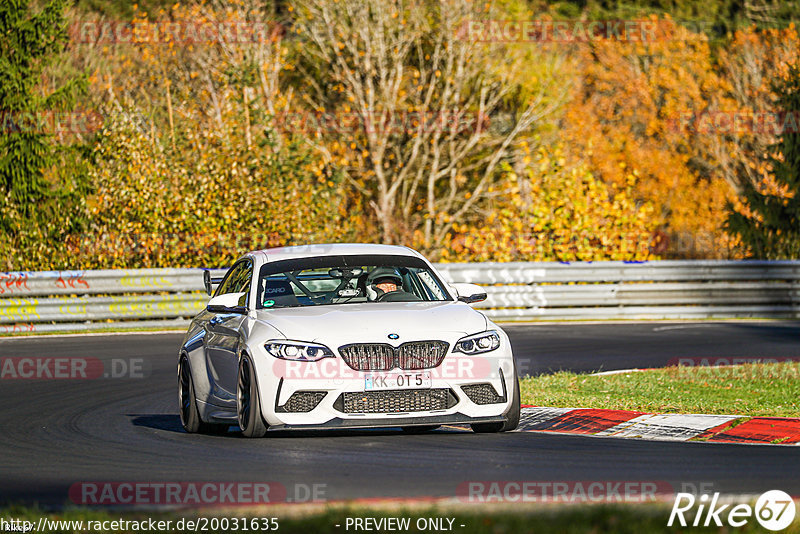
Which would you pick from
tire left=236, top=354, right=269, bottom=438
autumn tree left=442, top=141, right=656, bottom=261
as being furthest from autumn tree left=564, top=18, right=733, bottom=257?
tire left=236, top=354, right=269, bottom=438

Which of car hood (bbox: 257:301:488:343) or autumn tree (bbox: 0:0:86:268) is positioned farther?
autumn tree (bbox: 0:0:86:268)

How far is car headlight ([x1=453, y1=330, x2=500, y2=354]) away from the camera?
9789mm

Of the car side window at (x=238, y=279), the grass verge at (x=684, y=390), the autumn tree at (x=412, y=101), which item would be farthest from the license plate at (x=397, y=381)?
the autumn tree at (x=412, y=101)

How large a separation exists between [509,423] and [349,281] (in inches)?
79.2

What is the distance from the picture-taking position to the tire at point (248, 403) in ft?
31.6

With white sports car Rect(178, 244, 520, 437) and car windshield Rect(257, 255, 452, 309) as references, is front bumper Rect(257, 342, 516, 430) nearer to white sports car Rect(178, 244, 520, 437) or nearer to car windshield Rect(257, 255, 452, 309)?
white sports car Rect(178, 244, 520, 437)

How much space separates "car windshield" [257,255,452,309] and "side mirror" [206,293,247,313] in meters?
0.22

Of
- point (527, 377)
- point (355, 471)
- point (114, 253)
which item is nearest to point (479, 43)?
point (114, 253)

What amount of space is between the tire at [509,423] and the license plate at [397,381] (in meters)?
0.79

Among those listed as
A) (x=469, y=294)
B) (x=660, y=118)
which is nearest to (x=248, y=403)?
(x=469, y=294)

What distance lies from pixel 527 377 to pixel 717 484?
7.60 metres

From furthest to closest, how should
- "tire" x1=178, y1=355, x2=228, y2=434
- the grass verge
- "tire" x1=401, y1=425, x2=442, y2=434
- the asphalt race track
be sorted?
the grass verge → "tire" x1=178, y1=355, x2=228, y2=434 → "tire" x1=401, y1=425, x2=442, y2=434 → the asphalt race track

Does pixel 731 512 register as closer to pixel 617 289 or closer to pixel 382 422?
pixel 382 422

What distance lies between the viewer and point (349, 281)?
11.3m
